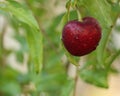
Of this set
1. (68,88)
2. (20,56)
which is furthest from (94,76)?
(20,56)

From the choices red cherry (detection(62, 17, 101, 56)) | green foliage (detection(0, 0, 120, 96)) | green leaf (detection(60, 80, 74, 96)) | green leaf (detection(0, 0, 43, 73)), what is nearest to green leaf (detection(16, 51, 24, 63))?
green foliage (detection(0, 0, 120, 96))

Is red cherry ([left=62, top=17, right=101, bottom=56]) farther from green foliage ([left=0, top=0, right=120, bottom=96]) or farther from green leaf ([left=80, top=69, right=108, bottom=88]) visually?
green leaf ([left=80, top=69, right=108, bottom=88])

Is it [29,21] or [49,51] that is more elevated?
[49,51]

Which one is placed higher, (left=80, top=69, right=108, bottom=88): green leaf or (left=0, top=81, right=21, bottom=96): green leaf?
(left=0, top=81, right=21, bottom=96): green leaf

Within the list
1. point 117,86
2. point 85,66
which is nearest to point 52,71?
point 85,66

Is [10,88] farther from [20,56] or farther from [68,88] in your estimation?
[68,88]

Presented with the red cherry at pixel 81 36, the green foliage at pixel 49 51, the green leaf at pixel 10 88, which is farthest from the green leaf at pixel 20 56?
the red cherry at pixel 81 36
